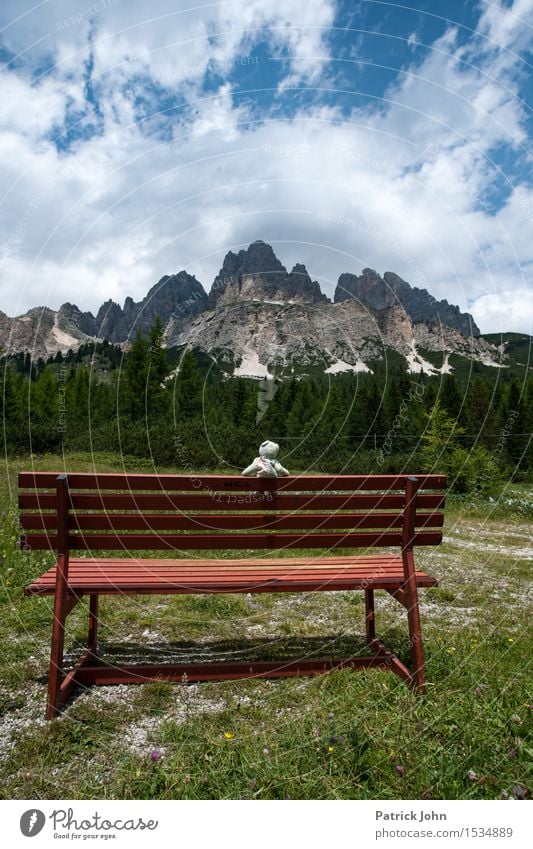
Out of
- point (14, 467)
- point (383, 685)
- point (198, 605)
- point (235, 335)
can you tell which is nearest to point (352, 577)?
point (383, 685)

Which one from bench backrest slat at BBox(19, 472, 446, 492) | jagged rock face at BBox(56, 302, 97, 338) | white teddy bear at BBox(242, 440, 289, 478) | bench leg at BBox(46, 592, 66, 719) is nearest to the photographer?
bench leg at BBox(46, 592, 66, 719)

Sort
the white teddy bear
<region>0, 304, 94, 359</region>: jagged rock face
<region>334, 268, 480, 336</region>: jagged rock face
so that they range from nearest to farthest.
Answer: the white teddy bear → <region>0, 304, 94, 359</region>: jagged rock face → <region>334, 268, 480, 336</region>: jagged rock face

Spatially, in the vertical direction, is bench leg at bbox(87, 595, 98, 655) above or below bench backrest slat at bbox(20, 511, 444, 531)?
below

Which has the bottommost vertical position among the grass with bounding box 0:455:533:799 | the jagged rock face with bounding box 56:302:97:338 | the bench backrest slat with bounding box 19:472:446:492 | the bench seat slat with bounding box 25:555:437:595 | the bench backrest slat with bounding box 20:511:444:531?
the grass with bounding box 0:455:533:799

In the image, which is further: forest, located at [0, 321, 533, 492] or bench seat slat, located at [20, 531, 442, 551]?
forest, located at [0, 321, 533, 492]

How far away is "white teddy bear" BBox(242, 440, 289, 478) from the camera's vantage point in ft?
13.9

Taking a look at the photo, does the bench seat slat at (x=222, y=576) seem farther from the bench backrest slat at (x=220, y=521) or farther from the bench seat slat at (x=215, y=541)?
the bench backrest slat at (x=220, y=521)

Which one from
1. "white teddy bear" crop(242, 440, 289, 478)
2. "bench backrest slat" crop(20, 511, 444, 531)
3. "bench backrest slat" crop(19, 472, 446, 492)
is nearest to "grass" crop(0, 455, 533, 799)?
"bench backrest slat" crop(20, 511, 444, 531)

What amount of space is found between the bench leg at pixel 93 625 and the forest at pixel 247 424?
8958 mm

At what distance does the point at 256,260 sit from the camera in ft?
121

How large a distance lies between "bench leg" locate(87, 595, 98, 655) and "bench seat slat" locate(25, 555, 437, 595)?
46cm

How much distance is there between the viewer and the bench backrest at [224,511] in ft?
11.6

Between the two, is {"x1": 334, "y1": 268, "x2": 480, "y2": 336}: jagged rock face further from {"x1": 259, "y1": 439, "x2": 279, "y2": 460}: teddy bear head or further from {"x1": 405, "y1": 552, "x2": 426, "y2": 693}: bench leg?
{"x1": 405, "y1": 552, "x2": 426, "y2": 693}: bench leg
